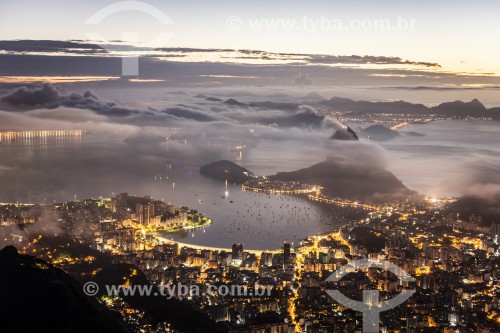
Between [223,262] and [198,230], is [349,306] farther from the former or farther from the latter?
[198,230]

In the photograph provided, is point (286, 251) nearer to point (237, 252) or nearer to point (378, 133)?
point (237, 252)

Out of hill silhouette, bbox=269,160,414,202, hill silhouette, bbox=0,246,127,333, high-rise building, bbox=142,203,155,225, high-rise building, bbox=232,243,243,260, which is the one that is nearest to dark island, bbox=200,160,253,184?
hill silhouette, bbox=269,160,414,202

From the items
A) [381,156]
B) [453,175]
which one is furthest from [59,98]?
[453,175]

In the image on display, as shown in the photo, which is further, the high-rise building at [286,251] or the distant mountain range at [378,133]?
the distant mountain range at [378,133]

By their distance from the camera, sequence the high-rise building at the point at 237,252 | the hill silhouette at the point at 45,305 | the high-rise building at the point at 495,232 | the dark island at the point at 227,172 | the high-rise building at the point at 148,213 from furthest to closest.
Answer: the dark island at the point at 227,172 < the high-rise building at the point at 148,213 < the high-rise building at the point at 495,232 < the high-rise building at the point at 237,252 < the hill silhouette at the point at 45,305

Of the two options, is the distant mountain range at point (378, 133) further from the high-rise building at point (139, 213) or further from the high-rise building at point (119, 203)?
the high-rise building at point (139, 213)

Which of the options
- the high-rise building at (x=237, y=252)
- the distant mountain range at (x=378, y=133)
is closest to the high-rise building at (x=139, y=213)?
the high-rise building at (x=237, y=252)

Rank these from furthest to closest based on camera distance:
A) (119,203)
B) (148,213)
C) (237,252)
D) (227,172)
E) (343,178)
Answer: (227,172)
(343,178)
(119,203)
(148,213)
(237,252)

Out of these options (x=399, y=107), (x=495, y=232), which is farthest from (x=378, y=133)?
(x=495, y=232)
